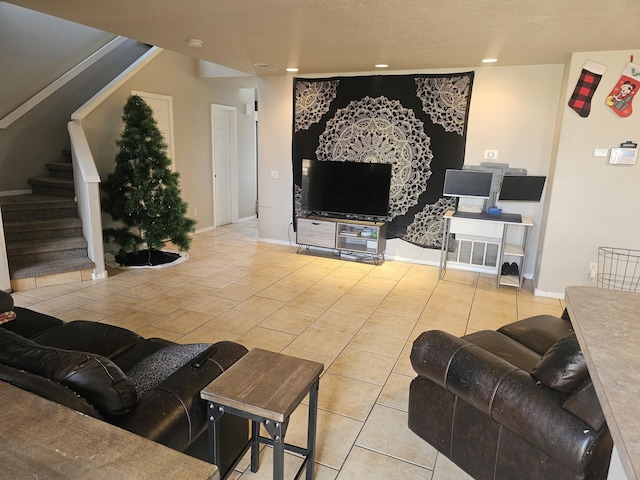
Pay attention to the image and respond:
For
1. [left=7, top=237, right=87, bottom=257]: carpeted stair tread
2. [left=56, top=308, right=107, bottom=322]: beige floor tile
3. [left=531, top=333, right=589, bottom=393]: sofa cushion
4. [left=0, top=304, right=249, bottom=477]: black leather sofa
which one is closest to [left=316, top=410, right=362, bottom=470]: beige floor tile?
[left=0, top=304, right=249, bottom=477]: black leather sofa

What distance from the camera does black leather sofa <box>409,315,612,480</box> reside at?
146 centimetres

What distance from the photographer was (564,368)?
150 cm

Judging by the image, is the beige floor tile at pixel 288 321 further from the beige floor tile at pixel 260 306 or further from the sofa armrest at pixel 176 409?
the sofa armrest at pixel 176 409

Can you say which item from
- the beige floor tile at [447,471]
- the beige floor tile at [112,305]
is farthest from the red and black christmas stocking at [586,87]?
the beige floor tile at [112,305]

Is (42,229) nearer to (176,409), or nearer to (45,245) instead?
(45,245)

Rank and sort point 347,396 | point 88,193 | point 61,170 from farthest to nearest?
point 61,170 < point 88,193 < point 347,396

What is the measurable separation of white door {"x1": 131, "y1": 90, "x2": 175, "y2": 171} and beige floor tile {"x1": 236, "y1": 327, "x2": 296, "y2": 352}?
3.57m

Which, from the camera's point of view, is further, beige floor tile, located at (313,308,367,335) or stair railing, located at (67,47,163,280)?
stair railing, located at (67,47,163,280)

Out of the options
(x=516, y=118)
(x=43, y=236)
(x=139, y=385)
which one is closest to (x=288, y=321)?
(x=139, y=385)

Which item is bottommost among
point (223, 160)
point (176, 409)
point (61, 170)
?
point (176, 409)

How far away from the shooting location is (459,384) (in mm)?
1813

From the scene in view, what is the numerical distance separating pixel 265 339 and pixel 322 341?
443 mm

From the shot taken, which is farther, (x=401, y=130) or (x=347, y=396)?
(x=401, y=130)

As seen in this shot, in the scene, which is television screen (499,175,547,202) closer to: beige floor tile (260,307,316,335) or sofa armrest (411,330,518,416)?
beige floor tile (260,307,316,335)
